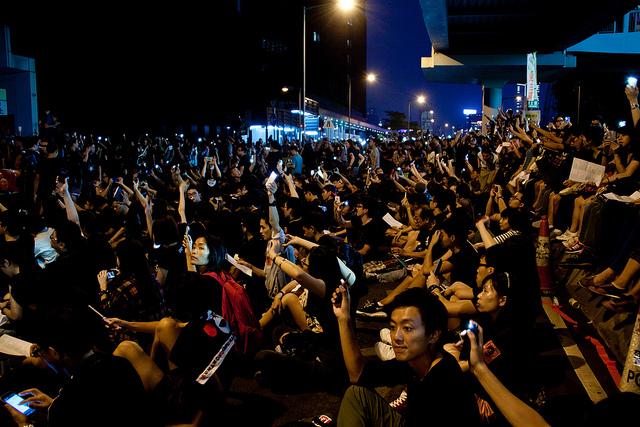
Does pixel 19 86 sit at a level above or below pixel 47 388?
above

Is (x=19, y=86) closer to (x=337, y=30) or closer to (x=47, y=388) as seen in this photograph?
(x=47, y=388)

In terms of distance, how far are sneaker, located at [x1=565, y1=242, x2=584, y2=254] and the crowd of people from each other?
0.08 ft

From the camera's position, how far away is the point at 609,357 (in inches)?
184

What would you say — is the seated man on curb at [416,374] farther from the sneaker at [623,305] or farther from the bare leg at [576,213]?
the bare leg at [576,213]

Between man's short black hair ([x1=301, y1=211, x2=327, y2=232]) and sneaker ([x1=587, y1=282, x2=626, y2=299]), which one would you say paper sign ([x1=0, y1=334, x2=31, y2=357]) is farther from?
sneaker ([x1=587, y1=282, x2=626, y2=299])

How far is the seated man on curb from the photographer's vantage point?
2416 mm


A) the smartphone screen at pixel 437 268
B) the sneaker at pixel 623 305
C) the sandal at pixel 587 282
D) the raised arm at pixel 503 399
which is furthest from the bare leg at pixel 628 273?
the raised arm at pixel 503 399

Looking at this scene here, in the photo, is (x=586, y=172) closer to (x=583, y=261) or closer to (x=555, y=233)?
(x=583, y=261)

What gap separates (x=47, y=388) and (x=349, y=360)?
272cm

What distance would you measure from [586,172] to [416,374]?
571cm

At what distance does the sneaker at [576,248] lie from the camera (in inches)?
289

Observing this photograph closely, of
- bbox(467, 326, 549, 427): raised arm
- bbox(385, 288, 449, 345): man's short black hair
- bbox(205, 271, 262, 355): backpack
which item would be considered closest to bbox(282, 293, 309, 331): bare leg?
bbox(205, 271, 262, 355): backpack

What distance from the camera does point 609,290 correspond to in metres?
5.17

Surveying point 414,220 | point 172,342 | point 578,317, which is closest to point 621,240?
point 578,317
